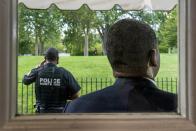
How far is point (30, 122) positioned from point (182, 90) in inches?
9.5

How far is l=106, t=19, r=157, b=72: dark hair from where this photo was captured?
0.91 meters

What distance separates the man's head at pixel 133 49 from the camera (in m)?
0.91

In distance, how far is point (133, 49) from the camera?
35.1 inches

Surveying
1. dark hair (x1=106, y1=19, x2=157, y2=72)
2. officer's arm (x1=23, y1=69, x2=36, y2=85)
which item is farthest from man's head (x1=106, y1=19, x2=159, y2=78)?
officer's arm (x1=23, y1=69, x2=36, y2=85)

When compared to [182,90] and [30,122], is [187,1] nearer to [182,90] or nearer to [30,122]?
[182,90]

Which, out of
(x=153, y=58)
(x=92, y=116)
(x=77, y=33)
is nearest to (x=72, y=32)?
(x=77, y=33)

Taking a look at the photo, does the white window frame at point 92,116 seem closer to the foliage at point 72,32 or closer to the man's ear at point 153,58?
the foliage at point 72,32

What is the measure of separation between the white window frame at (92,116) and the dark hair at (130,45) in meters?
0.37

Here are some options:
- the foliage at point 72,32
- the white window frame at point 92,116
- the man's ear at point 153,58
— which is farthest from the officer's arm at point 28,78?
the man's ear at point 153,58

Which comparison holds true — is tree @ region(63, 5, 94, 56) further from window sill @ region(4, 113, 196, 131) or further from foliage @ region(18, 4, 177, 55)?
window sill @ region(4, 113, 196, 131)

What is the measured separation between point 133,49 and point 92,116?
0.39 meters

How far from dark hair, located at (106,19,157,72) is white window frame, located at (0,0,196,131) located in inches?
14.7
